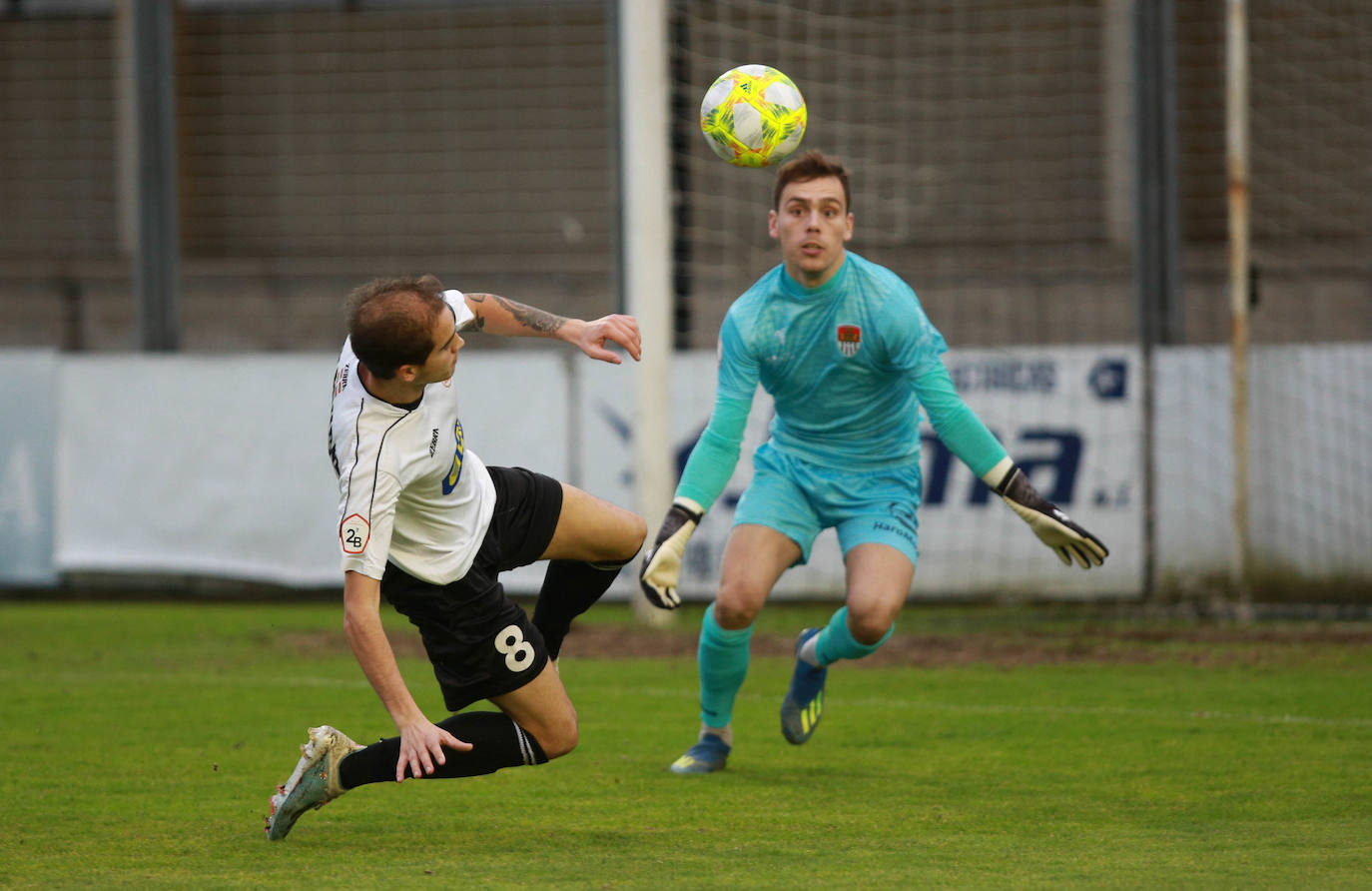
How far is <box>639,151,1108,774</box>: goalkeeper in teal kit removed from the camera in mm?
5836

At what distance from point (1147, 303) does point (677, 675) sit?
441cm

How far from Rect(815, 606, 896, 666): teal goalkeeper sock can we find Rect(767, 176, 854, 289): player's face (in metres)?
1.29

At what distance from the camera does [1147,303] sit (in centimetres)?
1076

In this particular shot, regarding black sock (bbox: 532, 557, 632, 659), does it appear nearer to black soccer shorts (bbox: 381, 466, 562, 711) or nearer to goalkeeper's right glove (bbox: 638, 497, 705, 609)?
goalkeeper's right glove (bbox: 638, 497, 705, 609)

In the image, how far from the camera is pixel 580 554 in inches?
215

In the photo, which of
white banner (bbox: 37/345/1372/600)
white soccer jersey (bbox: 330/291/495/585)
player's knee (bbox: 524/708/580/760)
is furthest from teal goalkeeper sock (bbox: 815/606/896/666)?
white banner (bbox: 37/345/1372/600)

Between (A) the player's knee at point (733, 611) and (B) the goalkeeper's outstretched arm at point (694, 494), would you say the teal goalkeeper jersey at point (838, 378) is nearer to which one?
(B) the goalkeeper's outstretched arm at point (694, 494)

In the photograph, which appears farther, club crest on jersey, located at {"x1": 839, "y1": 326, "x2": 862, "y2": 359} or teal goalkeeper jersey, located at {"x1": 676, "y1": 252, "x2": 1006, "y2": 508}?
club crest on jersey, located at {"x1": 839, "y1": 326, "x2": 862, "y2": 359}

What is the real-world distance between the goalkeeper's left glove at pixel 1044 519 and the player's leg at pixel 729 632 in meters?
0.88

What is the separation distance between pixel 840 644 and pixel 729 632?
1.36 ft

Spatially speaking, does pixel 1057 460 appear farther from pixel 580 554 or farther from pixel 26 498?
pixel 26 498

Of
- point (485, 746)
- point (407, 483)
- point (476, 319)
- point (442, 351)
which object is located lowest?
point (485, 746)

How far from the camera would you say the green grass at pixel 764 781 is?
4.50 metres

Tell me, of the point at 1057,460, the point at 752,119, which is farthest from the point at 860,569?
the point at 1057,460
